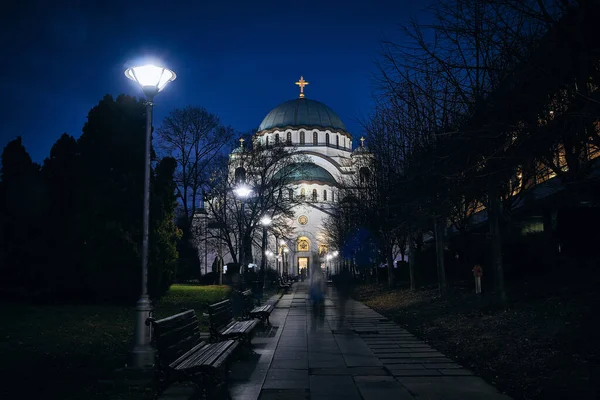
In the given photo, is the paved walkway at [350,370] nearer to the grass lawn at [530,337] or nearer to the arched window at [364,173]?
the grass lawn at [530,337]

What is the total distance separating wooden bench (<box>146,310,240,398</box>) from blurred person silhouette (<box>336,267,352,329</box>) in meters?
5.59

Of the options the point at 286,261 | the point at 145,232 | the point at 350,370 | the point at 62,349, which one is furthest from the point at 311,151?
the point at 350,370

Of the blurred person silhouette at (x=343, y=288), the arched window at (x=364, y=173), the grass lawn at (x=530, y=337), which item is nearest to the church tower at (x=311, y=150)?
the arched window at (x=364, y=173)

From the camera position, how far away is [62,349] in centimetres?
858

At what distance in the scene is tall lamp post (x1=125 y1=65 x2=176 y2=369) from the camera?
7316mm

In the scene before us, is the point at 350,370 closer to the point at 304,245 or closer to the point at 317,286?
the point at 317,286

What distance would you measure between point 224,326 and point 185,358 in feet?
12.1

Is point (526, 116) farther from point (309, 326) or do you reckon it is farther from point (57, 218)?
point (57, 218)

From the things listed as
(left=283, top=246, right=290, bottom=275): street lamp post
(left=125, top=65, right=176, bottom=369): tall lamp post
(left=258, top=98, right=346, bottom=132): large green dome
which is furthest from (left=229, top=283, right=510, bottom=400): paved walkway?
(left=258, top=98, right=346, bottom=132): large green dome

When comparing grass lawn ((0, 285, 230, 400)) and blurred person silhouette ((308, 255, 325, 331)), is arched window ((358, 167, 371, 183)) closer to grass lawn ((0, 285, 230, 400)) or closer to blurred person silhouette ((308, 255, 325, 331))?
blurred person silhouette ((308, 255, 325, 331))

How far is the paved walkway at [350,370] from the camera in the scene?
612 centimetres

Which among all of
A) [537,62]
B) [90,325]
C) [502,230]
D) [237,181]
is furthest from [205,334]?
[237,181]

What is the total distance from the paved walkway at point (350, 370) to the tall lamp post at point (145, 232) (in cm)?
130

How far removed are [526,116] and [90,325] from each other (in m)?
9.67
